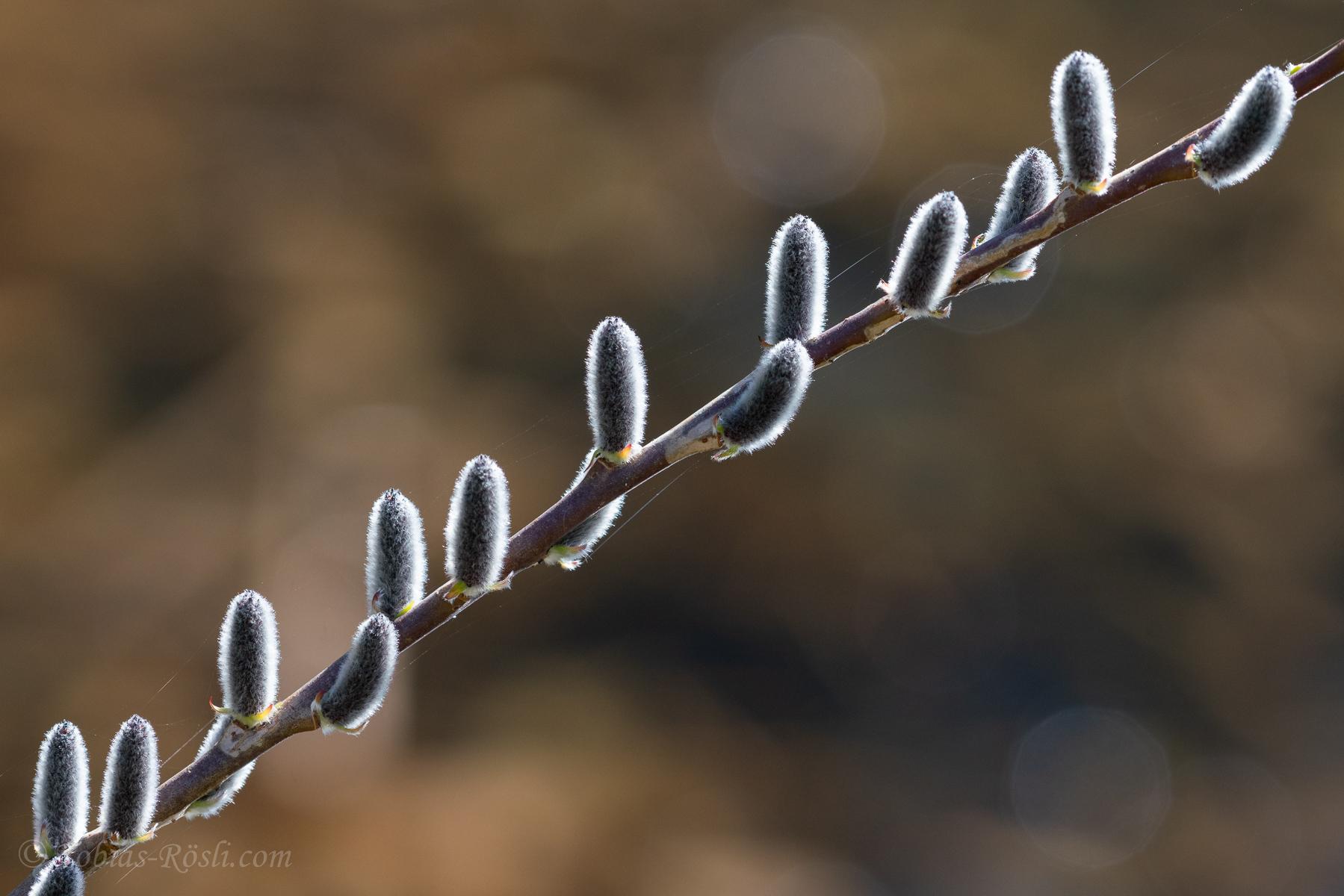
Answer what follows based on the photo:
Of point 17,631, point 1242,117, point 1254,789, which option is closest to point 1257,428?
point 1254,789

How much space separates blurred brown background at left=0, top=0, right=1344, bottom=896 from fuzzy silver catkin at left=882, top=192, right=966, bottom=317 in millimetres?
2284

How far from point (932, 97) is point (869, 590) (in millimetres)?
1701

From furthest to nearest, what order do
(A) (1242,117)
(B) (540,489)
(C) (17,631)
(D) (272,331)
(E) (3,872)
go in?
(B) (540,489) → (D) (272,331) → (C) (17,631) → (E) (3,872) → (A) (1242,117)

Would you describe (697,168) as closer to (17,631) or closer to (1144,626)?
(1144,626)

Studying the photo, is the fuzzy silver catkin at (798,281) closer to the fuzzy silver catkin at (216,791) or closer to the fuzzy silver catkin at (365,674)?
the fuzzy silver catkin at (365,674)

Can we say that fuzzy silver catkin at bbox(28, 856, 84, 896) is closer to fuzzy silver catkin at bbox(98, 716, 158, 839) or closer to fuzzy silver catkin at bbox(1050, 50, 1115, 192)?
fuzzy silver catkin at bbox(98, 716, 158, 839)

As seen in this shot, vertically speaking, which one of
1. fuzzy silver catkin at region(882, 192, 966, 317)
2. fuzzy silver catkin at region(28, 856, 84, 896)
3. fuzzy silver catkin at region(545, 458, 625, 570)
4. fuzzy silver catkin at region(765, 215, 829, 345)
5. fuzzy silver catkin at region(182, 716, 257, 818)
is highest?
fuzzy silver catkin at region(765, 215, 829, 345)

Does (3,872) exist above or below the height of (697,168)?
below

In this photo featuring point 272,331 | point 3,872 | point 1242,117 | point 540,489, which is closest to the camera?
point 1242,117

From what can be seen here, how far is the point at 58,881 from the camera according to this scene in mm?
457

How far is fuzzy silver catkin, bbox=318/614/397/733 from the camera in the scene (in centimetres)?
47

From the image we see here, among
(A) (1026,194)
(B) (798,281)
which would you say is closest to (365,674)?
(B) (798,281)

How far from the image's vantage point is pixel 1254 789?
9.73 ft

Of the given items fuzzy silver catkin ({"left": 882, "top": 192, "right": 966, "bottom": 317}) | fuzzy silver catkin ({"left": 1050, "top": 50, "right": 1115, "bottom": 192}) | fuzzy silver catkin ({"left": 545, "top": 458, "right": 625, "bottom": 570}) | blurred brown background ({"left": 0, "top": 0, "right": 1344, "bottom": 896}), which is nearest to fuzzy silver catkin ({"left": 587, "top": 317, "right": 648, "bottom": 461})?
fuzzy silver catkin ({"left": 545, "top": 458, "right": 625, "bottom": 570})
